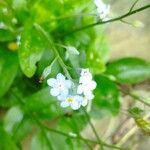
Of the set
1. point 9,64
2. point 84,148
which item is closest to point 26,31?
point 9,64

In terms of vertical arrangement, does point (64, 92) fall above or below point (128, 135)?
below

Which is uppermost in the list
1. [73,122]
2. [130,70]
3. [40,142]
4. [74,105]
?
[130,70]

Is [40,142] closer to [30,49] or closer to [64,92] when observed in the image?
[30,49]

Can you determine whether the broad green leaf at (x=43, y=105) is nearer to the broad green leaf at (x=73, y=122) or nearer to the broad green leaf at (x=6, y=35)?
the broad green leaf at (x=73, y=122)

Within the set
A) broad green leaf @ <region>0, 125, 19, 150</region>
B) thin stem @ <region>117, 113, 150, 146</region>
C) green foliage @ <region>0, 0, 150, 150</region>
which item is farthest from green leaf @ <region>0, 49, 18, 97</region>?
thin stem @ <region>117, 113, 150, 146</region>

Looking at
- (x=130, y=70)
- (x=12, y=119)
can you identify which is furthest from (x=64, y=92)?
(x=130, y=70)

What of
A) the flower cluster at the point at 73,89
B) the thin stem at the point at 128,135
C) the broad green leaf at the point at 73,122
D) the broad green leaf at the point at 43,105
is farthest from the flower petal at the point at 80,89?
the thin stem at the point at 128,135
